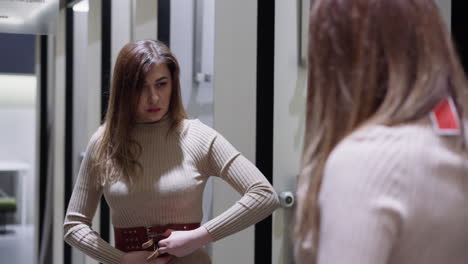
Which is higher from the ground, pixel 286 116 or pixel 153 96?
pixel 153 96

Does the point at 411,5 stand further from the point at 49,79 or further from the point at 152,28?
the point at 49,79

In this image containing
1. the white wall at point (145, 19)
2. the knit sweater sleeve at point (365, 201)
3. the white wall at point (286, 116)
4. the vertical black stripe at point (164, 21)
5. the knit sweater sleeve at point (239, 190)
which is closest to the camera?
A: the knit sweater sleeve at point (365, 201)

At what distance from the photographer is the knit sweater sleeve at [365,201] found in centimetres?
86

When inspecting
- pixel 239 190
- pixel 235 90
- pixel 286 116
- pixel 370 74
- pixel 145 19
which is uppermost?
pixel 145 19

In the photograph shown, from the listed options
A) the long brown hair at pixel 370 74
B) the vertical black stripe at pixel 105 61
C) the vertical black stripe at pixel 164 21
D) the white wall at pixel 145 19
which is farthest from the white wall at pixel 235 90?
the long brown hair at pixel 370 74

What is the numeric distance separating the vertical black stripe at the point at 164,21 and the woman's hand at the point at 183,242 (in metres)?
1.57

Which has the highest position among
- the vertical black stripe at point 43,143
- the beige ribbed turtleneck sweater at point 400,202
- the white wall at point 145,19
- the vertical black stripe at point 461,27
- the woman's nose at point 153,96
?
the white wall at point 145,19

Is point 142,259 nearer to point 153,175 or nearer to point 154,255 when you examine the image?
point 154,255

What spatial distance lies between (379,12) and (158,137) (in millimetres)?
1400

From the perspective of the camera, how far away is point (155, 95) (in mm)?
2195

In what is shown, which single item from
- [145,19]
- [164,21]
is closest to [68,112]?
[145,19]

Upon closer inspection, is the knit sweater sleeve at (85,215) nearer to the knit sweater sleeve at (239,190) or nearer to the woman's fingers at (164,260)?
the woman's fingers at (164,260)

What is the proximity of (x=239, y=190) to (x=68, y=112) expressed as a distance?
3588 mm

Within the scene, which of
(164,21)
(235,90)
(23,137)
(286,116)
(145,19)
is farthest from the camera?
(23,137)
